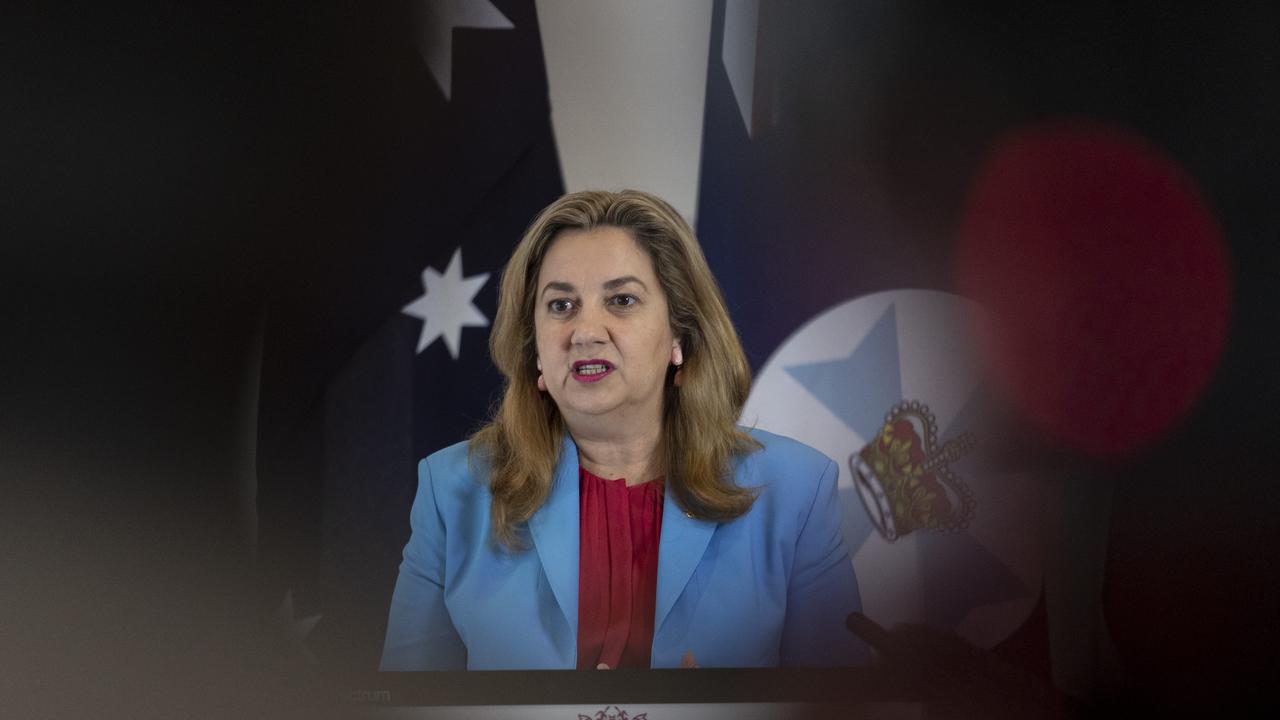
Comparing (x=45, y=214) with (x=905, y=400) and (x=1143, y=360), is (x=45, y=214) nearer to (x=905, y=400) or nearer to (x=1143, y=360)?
(x=905, y=400)

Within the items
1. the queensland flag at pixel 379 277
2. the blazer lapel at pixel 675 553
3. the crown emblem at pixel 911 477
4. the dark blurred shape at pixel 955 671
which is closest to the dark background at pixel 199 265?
the queensland flag at pixel 379 277

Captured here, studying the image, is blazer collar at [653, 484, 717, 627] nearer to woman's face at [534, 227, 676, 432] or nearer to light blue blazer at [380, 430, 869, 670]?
light blue blazer at [380, 430, 869, 670]

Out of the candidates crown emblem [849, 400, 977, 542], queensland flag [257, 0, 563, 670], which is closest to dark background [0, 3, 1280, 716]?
queensland flag [257, 0, 563, 670]

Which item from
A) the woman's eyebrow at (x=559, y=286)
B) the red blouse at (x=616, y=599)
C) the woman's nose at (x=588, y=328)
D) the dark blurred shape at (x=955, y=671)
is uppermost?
the woman's eyebrow at (x=559, y=286)

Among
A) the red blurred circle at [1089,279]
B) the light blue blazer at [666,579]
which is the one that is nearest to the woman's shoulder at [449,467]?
the light blue blazer at [666,579]

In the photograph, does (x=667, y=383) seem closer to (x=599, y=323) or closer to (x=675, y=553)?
(x=599, y=323)

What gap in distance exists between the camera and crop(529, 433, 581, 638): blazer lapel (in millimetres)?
1839

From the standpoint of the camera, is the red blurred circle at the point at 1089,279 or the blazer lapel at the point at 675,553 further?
the red blurred circle at the point at 1089,279

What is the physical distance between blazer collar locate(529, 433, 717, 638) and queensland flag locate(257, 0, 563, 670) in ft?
0.77

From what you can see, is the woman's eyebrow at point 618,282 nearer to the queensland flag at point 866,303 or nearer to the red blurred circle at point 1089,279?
the queensland flag at point 866,303

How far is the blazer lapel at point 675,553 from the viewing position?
183 cm

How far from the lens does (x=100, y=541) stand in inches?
77.3

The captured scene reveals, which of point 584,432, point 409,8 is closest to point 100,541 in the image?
point 584,432

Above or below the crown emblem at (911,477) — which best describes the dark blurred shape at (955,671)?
below
